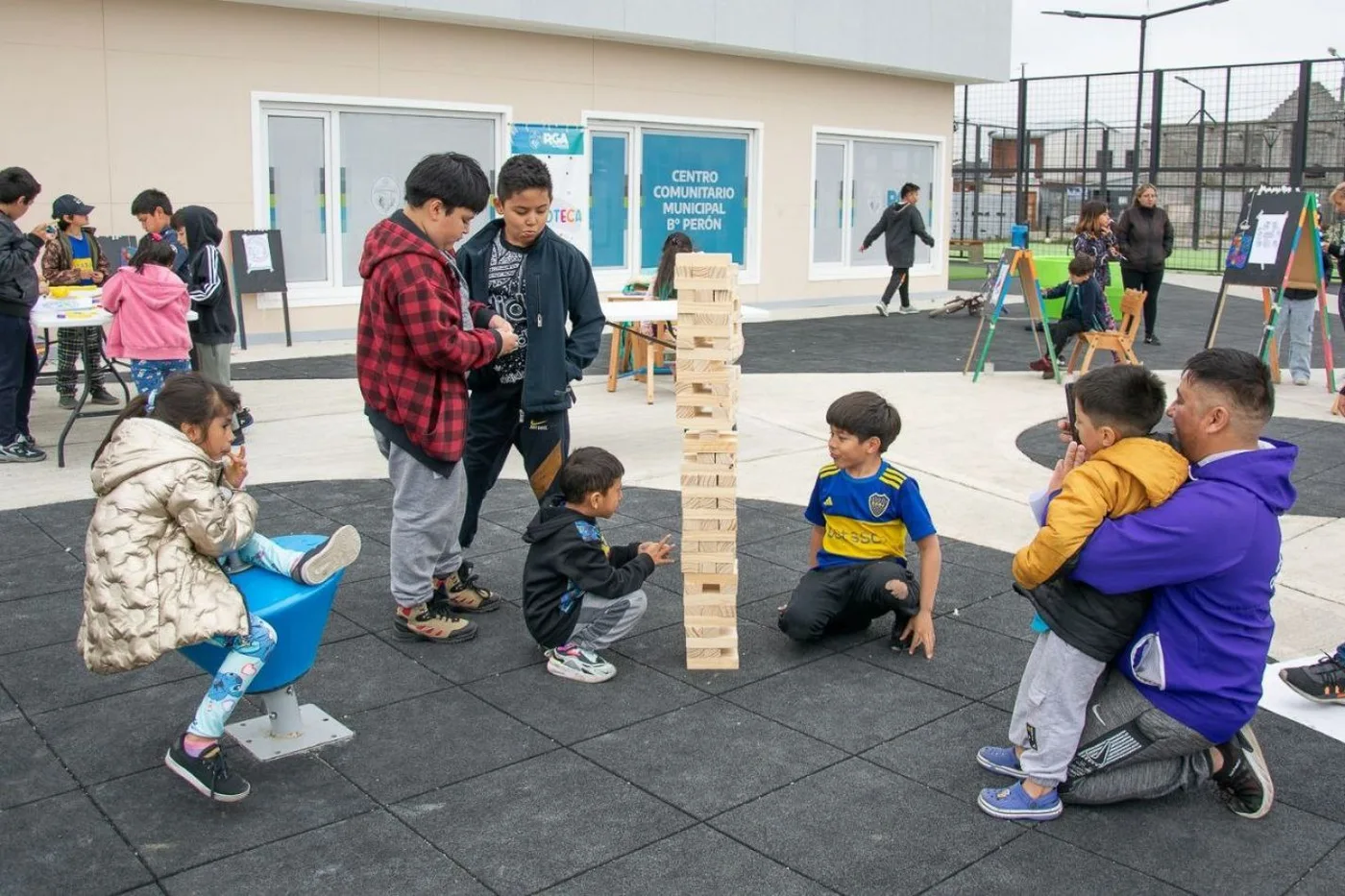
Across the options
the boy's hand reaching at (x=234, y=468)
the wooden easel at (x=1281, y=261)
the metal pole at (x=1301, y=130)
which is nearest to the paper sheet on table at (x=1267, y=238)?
the wooden easel at (x=1281, y=261)

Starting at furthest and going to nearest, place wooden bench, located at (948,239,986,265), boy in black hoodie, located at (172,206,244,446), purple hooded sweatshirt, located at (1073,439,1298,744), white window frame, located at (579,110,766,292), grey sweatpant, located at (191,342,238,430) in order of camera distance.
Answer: wooden bench, located at (948,239,986,265) < white window frame, located at (579,110,766,292) < grey sweatpant, located at (191,342,238,430) < boy in black hoodie, located at (172,206,244,446) < purple hooded sweatshirt, located at (1073,439,1298,744)

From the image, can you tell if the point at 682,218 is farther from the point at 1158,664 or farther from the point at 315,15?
the point at 1158,664

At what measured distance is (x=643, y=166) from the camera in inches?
660

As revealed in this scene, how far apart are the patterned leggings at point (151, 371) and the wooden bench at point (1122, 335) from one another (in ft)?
23.8

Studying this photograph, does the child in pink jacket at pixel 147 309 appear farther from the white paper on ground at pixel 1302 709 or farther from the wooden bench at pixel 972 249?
the wooden bench at pixel 972 249

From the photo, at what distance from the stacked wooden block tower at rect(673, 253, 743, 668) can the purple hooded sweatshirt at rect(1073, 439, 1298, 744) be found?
1455 millimetres

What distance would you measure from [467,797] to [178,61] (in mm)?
11223

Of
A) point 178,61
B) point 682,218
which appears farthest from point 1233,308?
point 178,61

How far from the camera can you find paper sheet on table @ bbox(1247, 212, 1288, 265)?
1105 centimetres

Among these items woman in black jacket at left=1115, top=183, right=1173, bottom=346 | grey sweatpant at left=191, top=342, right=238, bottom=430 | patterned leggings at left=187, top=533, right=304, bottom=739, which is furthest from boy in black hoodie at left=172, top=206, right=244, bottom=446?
woman in black jacket at left=1115, top=183, right=1173, bottom=346

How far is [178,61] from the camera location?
1275 cm

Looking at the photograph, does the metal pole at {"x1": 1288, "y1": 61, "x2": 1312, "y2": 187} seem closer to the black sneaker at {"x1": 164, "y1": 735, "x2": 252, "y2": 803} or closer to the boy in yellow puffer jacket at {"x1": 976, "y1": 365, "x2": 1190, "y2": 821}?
the boy in yellow puffer jacket at {"x1": 976, "y1": 365, "x2": 1190, "y2": 821}

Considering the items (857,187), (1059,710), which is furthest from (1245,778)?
(857,187)

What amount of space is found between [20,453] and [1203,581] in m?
7.18
